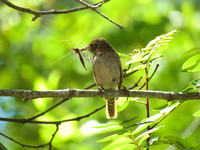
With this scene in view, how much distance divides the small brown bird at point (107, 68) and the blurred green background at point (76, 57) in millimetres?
301

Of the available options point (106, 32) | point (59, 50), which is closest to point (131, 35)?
point (106, 32)

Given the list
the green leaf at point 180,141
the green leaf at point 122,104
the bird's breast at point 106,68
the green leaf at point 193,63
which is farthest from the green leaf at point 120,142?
the bird's breast at point 106,68

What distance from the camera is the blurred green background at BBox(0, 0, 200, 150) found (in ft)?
17.8

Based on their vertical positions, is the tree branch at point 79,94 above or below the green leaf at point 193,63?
below

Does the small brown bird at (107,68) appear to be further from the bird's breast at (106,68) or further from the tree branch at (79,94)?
the tree branch at (79,94)

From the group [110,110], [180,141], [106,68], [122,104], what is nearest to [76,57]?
[106,68]

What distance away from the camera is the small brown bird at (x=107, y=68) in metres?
5.06

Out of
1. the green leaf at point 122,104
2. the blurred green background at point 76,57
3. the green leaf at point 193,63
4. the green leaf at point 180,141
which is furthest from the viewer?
the blurred green background at point 76,57

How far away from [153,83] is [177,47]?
2.72ft

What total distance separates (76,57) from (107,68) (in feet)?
5.65

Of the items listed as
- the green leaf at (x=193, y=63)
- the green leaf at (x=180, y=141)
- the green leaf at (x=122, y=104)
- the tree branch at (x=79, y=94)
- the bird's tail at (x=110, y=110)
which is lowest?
the green leaf at (x=180, y=141)

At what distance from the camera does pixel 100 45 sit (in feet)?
17.2

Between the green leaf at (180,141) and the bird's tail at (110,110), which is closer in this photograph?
the green leaf at (180,141)

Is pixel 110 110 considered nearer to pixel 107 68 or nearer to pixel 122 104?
pixel 107 68
